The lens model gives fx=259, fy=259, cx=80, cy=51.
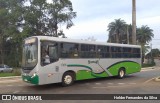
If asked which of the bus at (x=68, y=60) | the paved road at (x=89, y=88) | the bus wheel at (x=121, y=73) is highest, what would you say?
the bus at (x=68, y=60)

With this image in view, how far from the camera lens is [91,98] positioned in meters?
12.1

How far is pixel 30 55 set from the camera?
599 inches

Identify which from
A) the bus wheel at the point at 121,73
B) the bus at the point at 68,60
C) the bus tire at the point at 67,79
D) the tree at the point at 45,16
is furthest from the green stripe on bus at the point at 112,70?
the tree at the point at 45,16

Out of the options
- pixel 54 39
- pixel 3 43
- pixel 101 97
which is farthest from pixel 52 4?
pixel 101 97

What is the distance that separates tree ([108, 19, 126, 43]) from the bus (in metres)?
71.7

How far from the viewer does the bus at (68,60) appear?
49.1 feet

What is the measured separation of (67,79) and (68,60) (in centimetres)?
122

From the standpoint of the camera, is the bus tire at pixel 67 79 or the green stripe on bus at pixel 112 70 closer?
the bus tire at pixel 67 79

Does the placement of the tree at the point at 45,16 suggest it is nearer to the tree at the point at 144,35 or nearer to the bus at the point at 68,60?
the bus at the point at 68,60

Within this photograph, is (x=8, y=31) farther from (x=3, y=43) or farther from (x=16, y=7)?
(x=3, y=43)

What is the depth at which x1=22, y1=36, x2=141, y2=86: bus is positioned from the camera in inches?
589

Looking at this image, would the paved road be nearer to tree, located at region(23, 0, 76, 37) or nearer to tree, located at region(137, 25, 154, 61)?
tree, located at region(23, 0, 76, 37)

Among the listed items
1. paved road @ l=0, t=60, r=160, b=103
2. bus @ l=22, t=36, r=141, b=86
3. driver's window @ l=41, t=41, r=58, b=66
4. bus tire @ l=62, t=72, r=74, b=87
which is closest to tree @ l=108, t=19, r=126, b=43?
bus @ l=22, t=36, r=141, b=86

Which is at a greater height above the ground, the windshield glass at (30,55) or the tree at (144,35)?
the tree at (144,35)
